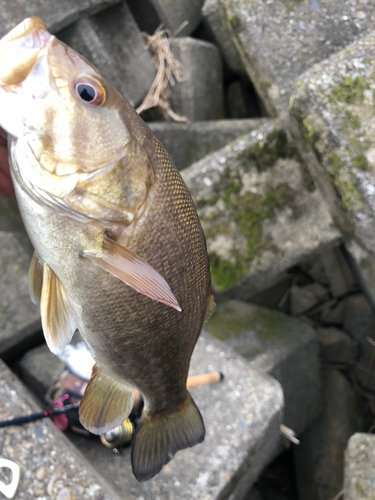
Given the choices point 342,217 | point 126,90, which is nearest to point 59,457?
point 342,217

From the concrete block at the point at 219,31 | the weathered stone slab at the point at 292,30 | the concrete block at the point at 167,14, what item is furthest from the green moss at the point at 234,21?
the concrete block at the point at 167,14

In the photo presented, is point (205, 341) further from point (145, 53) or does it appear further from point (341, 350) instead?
point (145, 53)

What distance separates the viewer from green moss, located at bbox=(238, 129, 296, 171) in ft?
6.89

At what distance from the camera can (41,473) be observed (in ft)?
4.70

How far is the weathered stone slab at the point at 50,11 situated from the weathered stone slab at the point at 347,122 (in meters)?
1.58

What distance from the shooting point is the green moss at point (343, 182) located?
1599 mm

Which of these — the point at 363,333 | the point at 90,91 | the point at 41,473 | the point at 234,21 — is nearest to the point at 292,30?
the point at 234,21

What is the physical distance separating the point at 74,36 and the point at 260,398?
2.69 meters

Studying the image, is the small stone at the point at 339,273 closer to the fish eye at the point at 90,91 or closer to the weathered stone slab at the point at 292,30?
the weathered stone slab at the point at 292,30

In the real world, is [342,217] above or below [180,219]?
below

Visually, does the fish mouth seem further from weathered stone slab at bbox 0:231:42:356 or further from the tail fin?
weathered stone slab at bbox 0:231:42:356

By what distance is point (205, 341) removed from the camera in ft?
6.84

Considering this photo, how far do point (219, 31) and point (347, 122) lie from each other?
230cm

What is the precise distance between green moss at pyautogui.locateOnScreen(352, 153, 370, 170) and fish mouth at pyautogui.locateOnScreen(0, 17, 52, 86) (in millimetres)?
1403
